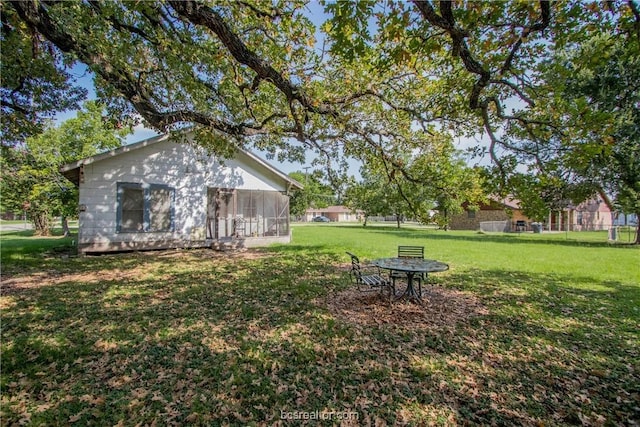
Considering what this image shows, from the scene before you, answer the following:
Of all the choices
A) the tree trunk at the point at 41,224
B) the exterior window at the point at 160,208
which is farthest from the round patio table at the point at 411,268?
the tree trunk at the point at 41,224

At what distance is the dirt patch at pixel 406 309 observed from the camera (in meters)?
5.63

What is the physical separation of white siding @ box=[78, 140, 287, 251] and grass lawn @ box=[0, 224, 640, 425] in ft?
13.7

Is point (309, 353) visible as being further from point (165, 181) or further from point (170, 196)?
point (165, 181)

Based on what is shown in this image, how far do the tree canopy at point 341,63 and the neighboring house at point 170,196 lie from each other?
9.74 ft

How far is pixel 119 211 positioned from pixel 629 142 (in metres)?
25.4

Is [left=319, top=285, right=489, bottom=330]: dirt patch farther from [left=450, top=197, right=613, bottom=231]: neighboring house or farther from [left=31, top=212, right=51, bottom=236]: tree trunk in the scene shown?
[left=450, top=197, right=613, bottom=231]: neighboring house

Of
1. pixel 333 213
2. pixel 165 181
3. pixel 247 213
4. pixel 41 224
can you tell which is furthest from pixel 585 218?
pixel 41 224

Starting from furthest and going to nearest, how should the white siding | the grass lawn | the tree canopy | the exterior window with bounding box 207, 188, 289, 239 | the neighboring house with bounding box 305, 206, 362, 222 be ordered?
1. the neighboring house with bounding box 305, 206, 362, 222
2. the exterior window with bounding box 207, 188, 289, 239
3. the white siding
4. the tree canopy
5. the grass lawn

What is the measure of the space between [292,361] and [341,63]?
659 centimetres

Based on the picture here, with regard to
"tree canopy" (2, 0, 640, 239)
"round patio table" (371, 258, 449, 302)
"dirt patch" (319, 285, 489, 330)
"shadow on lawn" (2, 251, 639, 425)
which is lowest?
"shadow on lawn" (2, 251, 639, 425)

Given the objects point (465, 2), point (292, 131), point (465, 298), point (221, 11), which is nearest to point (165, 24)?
point (221, 11)

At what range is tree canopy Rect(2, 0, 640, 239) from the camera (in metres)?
4.10

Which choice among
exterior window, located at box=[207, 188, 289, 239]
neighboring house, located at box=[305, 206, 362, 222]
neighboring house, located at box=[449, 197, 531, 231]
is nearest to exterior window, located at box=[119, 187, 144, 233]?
exterior window, located at box=[207, 188, 289, 239]

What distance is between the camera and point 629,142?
16.2 m
